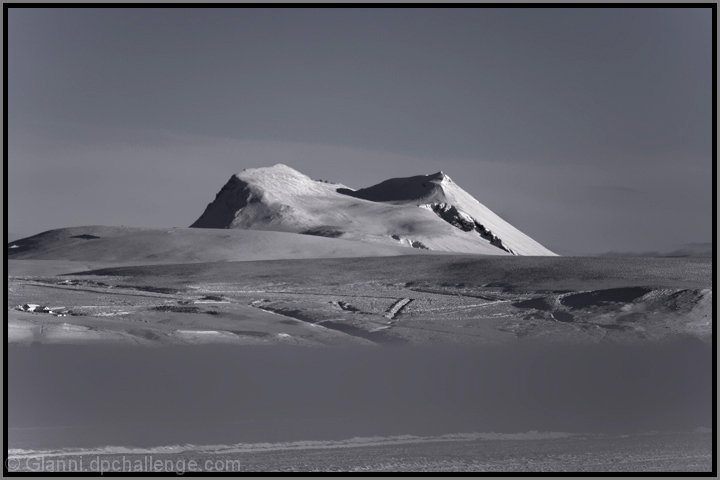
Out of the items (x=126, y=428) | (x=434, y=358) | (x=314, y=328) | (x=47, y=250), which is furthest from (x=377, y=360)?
(x=47, y=250)

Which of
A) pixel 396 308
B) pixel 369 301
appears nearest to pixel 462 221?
pixel 369 301

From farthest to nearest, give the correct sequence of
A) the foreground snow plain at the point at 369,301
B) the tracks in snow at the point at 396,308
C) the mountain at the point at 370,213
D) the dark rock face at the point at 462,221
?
the dark rock face at the point at 462,221 → the mountain at the point at 370,213 → the tracks in snow at the point at 396,308 → the foreground snow plain at the point at 369,301

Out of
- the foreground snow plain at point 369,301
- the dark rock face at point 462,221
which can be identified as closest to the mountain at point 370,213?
the dark rock face at point 462,221

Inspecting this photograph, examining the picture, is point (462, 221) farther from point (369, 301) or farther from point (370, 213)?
point (369, 301)

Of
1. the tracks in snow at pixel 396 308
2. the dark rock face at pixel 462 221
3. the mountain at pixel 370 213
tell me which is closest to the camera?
the tracks in snow at pixel 396 308

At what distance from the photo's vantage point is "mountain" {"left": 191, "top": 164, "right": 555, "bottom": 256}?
2397 inches

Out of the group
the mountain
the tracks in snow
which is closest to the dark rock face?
the mountain

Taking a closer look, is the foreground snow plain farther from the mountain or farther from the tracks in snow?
the mountain

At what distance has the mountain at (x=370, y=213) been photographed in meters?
60.9

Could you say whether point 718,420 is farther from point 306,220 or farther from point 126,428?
point 306,220

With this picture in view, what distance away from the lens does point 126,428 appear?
731 inches

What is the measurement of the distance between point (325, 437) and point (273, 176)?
174 feet

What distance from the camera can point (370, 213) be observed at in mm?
66312

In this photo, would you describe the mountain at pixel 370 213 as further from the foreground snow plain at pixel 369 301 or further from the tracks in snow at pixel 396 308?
the tracks in snow at pixel 396 308
